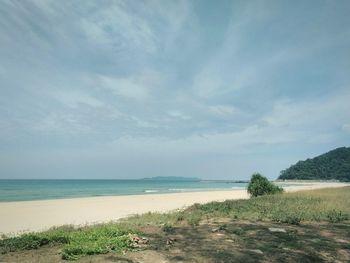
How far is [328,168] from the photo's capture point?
178 meters

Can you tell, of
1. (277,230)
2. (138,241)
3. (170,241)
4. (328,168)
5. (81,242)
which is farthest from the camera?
(328,168)

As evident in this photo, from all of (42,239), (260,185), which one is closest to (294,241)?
(42,239)

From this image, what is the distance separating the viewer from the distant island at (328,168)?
165875 millimetres

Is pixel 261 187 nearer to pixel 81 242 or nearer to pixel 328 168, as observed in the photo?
pixel 81 242

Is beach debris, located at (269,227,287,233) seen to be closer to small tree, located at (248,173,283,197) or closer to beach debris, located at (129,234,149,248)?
beach debris, located at (129,234,149,248)

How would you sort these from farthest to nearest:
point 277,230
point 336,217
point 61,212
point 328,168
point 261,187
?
point 328,168 < point 261,187 < point 61,212 < point 336,217 < point 277,230

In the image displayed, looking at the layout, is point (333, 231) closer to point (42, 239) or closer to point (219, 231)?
point (219, 231)

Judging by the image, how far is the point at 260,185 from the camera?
32.7 meters

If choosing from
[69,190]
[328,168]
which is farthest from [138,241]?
[328,168]

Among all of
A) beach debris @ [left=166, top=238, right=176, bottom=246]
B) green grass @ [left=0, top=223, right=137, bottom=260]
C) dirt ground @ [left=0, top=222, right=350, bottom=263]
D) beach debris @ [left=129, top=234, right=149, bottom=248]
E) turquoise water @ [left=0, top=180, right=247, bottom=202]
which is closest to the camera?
dirt ground @ [left=0, top=222, right=350, bottom=263]

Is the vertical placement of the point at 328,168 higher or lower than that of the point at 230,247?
higher

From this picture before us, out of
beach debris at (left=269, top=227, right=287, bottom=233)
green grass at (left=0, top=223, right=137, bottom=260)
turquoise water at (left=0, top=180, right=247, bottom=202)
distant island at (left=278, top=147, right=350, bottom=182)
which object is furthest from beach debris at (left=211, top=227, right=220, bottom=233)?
distant island at (left=278, top=147, right=350, bottom=182)

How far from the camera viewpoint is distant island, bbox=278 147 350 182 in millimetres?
165875

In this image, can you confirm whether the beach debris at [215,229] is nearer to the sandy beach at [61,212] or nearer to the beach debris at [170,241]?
the beach debris at [170,241]
